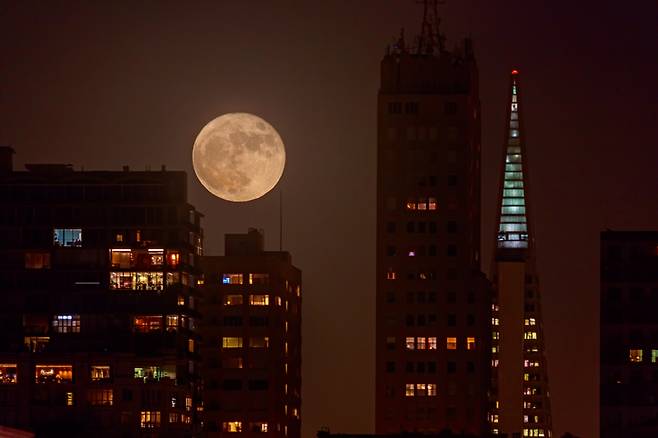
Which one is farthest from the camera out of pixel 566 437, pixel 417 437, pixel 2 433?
pixel 417 437

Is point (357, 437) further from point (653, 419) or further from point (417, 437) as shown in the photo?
point (653, 419)

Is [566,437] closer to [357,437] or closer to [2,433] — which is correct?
[357,437]

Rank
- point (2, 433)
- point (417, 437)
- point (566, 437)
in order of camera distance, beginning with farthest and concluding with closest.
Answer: point (417, 437) < point (566, 437) < point (2, 433)

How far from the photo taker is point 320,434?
7421 inches

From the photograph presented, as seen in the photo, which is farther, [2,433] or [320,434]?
[320,434]

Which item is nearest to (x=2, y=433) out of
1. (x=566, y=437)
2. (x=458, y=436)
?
(x=566, y=437)

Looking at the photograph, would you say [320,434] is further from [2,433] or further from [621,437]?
[2,433]

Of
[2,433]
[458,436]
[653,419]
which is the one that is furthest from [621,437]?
[2,433]

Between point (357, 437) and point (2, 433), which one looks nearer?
point (2, 433)

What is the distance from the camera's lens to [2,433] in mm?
93250

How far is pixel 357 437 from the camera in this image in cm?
18938

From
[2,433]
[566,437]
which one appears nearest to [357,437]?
[566,437]

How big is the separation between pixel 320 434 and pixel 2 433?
96898 mm

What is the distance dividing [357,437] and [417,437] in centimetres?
803
